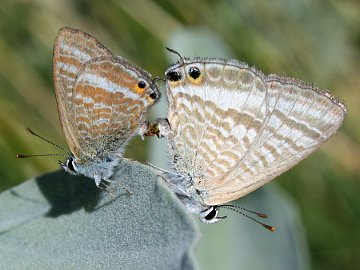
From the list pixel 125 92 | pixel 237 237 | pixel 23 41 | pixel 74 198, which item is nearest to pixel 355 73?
pixel 23 41

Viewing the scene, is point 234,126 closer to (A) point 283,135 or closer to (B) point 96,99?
(A) point 283,135

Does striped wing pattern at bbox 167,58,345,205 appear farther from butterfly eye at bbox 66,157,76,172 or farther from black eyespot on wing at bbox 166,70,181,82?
butterfly eye at bbox 66,157,76,172

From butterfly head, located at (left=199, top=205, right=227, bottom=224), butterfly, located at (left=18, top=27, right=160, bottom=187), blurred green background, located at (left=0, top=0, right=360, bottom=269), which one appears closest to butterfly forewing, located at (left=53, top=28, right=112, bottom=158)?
butterfly, located at (left=18, top=27, right=160, bottom=187)

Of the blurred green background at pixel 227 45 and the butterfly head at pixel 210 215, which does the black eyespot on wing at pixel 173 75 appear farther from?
the blurred green background at pixel 227 45

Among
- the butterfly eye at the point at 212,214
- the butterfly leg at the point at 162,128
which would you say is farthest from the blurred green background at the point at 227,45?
the butterfly eye at the point at 212,214

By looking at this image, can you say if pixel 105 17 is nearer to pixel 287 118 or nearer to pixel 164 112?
pixel 164 112

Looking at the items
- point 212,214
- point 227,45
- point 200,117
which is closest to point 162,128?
point 200,117
